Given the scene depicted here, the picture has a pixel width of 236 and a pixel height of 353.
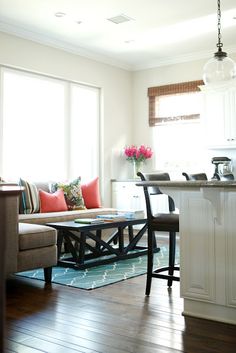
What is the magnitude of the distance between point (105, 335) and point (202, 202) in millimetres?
1016

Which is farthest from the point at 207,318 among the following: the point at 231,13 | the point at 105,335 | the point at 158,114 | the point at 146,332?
the point at 158,114

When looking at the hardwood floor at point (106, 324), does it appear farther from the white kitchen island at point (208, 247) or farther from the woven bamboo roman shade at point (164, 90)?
the woven bamboo roman shade at point (164, 90)

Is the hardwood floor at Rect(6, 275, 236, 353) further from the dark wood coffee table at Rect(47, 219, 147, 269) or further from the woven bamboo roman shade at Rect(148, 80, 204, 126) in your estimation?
the woven bamboo roman shade at Rect(148, 80, 204, 126)

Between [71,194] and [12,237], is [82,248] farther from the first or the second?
[71,194]

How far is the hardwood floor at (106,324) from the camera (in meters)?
2.35

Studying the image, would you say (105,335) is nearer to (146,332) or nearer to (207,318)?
(146,332)

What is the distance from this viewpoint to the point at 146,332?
2557mm

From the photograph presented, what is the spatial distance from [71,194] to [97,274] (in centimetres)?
191

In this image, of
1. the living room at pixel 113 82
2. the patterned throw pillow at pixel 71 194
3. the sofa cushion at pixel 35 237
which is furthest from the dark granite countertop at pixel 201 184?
the patterned throw pillow at pixel 71 194

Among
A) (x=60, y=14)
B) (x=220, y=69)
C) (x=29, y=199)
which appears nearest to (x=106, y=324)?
(x=220, y=69)

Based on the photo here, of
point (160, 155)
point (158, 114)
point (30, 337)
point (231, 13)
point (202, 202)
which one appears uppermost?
point (231, 13)

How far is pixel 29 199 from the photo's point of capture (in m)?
5.33

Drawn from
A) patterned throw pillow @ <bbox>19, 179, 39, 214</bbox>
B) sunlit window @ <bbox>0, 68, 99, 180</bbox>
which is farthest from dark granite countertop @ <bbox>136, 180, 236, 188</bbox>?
sunlit window @ <bbox>0, 68, 99, 180</bbox>

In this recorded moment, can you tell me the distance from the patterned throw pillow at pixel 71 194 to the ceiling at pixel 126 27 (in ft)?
6.51
